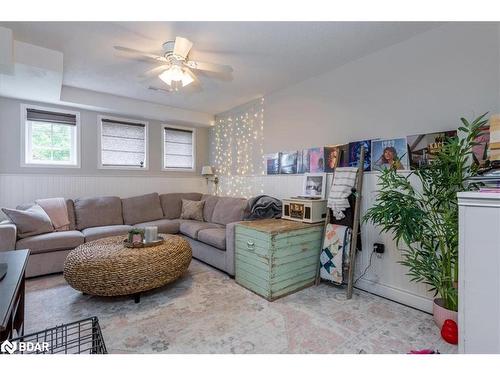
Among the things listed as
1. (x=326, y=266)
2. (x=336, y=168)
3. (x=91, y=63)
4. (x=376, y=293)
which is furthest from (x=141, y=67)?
(x=376, y=293)

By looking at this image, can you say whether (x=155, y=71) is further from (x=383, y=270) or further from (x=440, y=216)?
(x=383, y=270)

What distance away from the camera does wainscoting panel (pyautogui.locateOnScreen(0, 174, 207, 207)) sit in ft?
10.9

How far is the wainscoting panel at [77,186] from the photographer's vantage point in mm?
3332

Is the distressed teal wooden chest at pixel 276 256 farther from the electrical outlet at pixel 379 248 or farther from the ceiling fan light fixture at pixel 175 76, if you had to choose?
the ceiling fan light fixture at pixel 175 76

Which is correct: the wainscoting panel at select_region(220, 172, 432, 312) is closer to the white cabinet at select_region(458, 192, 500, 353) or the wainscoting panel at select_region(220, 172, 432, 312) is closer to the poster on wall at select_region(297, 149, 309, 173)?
the poster on wall at select_region(297, 149, 309, 173)

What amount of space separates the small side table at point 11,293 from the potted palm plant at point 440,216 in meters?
2.15

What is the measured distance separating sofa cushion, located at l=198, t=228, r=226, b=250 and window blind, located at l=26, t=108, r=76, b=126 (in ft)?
8.73

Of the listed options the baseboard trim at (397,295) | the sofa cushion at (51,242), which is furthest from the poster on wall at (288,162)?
the sofa cushion at (51,242)

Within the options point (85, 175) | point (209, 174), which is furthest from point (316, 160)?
point (85, 175)

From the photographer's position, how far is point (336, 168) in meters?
2.66

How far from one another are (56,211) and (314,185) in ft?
10.9

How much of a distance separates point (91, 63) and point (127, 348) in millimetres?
2827

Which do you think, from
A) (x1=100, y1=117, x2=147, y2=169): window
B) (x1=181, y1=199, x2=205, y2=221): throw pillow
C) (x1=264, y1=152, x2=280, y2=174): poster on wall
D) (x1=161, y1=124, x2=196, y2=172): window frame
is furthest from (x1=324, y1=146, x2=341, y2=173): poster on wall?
(x1=100, y1=117, x2=147, y2=169): window

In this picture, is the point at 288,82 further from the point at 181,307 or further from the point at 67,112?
the point at 67,112
